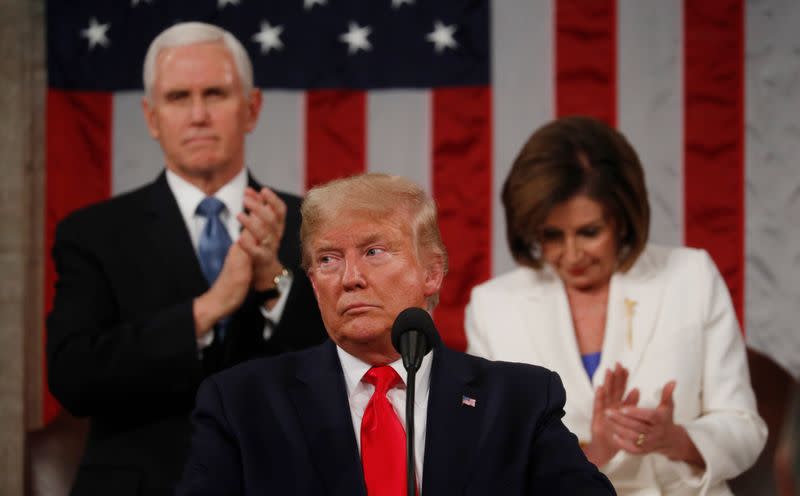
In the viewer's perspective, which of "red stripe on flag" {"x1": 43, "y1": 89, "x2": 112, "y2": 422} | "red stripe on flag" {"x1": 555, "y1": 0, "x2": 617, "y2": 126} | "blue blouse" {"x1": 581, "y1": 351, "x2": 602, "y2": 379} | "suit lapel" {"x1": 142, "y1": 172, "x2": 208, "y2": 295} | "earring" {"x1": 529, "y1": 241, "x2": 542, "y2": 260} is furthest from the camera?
"red stripe on flag" {"x1": 555, "y1": 0, "x2": 617, "y2": 126}

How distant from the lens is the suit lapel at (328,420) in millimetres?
1814

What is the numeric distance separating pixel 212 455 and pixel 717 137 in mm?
2659

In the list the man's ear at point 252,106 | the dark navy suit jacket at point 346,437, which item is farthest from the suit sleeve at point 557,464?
the man's ear at point 252,106

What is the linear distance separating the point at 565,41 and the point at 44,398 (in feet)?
7.22

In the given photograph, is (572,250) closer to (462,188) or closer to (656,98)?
(462,188)

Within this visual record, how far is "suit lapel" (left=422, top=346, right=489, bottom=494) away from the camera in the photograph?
71.4 inches

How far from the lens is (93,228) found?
2826 millimetres

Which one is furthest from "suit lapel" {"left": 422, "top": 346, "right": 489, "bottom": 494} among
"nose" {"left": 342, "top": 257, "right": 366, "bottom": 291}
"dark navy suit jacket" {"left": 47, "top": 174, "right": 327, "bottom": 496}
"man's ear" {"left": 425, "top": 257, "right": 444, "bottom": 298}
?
"dark navy suit jacket" {"left": 47, "top": 174, "right": 327, "bottom": 496}

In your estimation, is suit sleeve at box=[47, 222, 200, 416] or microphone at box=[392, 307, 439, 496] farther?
suit sleeve at box=[47, 222, 200, 416]

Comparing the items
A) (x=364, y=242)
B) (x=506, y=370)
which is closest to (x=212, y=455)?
(x=364, y=242)

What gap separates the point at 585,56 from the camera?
13.2 feet

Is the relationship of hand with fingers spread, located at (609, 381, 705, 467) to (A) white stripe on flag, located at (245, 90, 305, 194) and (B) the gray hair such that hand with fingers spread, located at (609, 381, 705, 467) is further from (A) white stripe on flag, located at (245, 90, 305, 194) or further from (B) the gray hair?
(A) white stripe on flag, located at (245, 90, 305, 194)

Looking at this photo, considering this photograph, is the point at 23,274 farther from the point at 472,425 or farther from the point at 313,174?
the point at 472,425

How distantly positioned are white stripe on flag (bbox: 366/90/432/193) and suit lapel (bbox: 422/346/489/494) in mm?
2147
